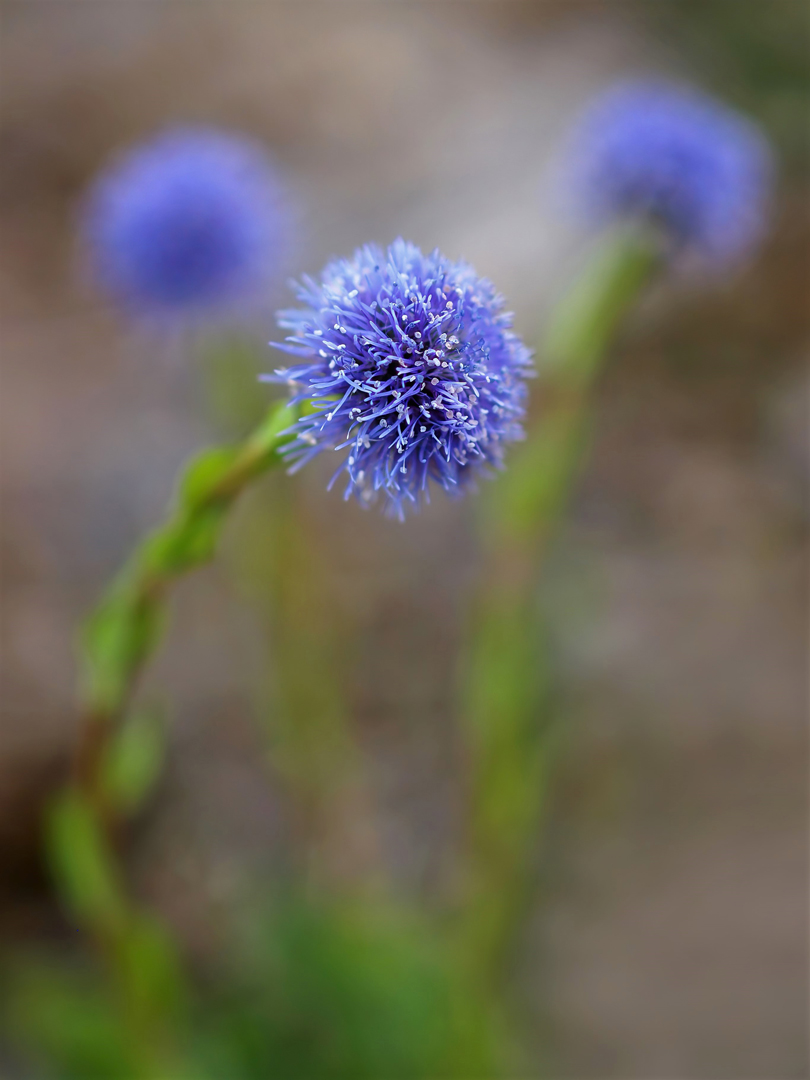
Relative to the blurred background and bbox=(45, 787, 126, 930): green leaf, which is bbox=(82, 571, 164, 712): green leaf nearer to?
bbox=(45, 787, 126, 930): green leaf

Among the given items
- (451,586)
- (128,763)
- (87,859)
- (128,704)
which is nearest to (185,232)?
(128,704)

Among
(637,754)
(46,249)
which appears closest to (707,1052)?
(637,754)

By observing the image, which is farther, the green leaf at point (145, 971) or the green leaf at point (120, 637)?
the green leaf at point (145, 971)

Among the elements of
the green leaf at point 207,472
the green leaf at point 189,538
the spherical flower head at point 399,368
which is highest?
the spherical flower head at point 399,368

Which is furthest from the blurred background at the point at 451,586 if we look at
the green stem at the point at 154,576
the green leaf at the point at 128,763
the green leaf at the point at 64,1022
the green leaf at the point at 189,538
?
the green leaf at the point at 189,538

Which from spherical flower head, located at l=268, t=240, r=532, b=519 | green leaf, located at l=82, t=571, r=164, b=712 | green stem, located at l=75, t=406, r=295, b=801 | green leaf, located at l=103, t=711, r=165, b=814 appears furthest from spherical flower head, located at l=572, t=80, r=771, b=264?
green leaf, located at l=103, t=711, r=165, b=814

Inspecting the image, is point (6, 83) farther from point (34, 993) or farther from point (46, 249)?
point (34, 993)

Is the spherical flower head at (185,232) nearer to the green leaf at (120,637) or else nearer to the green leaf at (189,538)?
the green leaf at (120,637)
